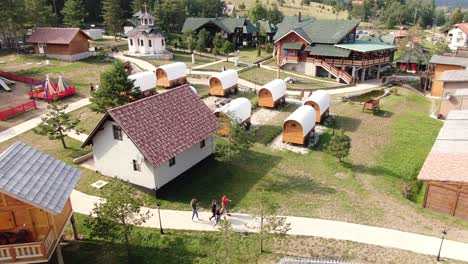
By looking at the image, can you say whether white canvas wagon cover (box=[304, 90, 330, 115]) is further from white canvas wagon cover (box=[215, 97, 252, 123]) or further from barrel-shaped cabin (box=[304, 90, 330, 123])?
white canvas wagon cover (box=[215, 97, 252, 123])

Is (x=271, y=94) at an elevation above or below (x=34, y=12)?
below

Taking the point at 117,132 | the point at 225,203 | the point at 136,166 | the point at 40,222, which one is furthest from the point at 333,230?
the point at 40,222

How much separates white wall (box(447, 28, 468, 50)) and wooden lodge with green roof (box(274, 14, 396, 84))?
5149cm

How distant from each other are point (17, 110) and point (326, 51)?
43.0 metres

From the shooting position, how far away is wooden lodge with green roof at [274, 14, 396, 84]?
5612 centimetres

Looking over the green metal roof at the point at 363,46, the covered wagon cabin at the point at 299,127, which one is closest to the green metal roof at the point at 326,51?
the green metal roof at the point at 363,46

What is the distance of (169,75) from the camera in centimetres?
4781

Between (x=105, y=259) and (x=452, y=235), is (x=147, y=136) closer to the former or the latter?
(x=105, y=259)

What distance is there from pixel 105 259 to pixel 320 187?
1447cm

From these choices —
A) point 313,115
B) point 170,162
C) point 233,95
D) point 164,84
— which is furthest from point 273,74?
point 170,162

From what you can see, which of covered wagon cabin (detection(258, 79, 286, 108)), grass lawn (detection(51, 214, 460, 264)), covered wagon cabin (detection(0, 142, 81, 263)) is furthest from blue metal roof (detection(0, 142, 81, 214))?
covered wagon cabin (detection(258, 79, 286, 108))

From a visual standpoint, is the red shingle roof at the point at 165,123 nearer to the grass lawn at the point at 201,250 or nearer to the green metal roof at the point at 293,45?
the grass lawn at the point at 201,250

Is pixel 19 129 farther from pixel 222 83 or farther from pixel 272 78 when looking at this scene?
pixel 272 78

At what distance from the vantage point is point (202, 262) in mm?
18391
